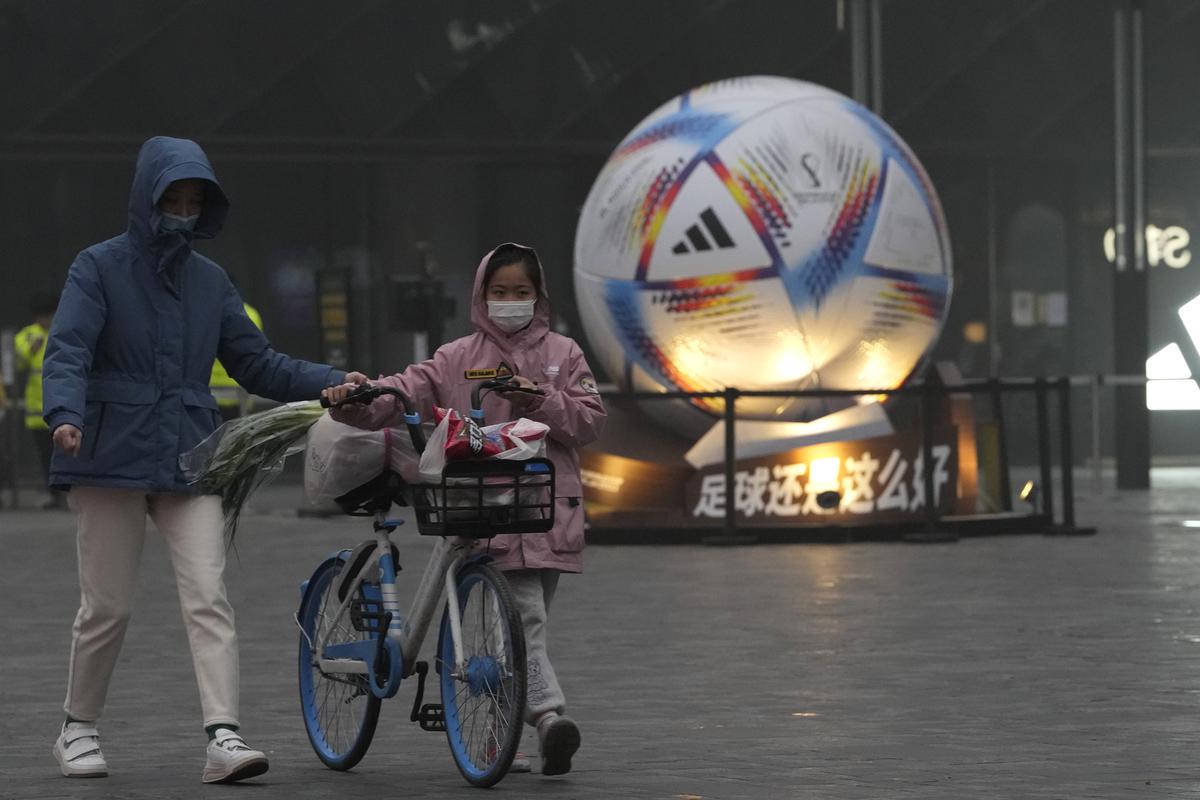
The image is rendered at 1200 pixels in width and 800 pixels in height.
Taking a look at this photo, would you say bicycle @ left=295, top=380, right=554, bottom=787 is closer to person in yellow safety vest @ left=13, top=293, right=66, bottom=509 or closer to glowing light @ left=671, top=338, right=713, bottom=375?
glowing light @ left=671, top=338, right=713, bottom=375

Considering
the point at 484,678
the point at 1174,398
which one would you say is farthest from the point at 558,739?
the point at 1174,398

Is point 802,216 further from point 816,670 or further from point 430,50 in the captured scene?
point 430,50

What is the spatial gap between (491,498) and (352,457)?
573 mm

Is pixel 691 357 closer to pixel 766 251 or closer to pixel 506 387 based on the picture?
pixel 766 251

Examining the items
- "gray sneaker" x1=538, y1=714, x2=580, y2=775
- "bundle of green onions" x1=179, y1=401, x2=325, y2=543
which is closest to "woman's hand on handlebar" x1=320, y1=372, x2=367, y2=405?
"bundle of green onions" x1=179, y1=401, x2=325, y2=543

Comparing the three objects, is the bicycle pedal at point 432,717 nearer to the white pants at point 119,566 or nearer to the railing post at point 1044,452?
the white pants at point 119,566

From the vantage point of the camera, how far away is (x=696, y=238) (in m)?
17.1

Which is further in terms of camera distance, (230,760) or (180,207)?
(180,207)

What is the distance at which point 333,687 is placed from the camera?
834cm

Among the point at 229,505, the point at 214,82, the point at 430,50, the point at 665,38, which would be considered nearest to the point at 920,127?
the point at 665,38

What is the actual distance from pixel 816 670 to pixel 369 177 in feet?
63.7

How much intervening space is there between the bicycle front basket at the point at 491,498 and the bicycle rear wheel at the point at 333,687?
2.19 ft

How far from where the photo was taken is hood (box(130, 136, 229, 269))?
783cm

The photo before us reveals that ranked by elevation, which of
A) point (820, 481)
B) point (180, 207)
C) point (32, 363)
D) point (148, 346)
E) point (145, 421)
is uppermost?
point (32, 363)
